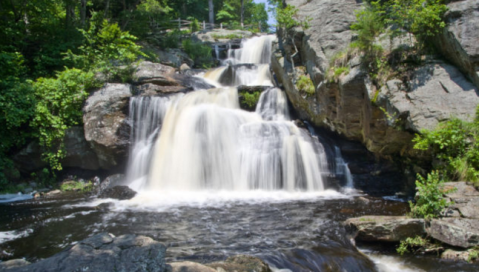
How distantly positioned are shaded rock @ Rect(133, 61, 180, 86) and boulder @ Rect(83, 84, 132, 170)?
1.87 meters

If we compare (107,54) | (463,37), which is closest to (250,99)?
(107,54)

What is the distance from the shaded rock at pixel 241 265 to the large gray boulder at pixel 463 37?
270 inches

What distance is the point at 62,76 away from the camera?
1250cm

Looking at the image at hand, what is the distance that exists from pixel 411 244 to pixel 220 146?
23.7 ft

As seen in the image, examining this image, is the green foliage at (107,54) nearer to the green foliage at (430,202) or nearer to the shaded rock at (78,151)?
the shaded rock at (78,151)

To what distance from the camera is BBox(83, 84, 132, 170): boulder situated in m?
11.8

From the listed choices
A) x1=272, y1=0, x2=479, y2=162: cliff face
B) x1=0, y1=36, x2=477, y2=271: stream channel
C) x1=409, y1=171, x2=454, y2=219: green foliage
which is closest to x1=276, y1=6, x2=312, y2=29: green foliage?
x1=272, y1=0, x2=479, y2=162: cliff face

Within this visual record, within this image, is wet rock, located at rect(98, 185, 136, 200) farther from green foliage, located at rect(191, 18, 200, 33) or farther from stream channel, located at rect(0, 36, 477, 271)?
green foliage, located at rect(191, 18, 200, 33)

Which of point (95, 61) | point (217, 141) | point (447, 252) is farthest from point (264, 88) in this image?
point (447, 252)

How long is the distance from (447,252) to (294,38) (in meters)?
9.60

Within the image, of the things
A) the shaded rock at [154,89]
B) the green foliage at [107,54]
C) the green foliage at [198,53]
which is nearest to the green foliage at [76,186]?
the shaded rock at [154,89]

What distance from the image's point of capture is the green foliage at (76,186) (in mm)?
11742

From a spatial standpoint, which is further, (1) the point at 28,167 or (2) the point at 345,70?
(1) the point at 28,167

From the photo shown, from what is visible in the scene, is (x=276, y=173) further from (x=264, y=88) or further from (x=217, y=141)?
(x=264, y=88)
